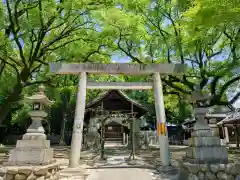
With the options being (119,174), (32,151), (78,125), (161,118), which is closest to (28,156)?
(32,151)

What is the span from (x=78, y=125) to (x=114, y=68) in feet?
10.1

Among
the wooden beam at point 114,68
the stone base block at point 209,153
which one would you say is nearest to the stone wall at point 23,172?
the wooden beam at point 114,68

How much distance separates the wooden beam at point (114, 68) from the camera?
9844mm

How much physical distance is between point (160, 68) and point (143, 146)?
13929 millimetres

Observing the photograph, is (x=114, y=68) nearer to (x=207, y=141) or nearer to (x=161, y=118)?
(x=161, y=118)

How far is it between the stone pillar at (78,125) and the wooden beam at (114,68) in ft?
1.31

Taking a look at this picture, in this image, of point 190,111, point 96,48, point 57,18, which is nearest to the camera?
point 57,18

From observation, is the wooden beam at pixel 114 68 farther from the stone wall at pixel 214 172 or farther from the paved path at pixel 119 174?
the stone wall at pixel 214 172

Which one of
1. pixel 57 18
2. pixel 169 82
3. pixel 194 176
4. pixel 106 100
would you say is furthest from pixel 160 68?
pixel 106 100

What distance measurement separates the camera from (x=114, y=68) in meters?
10.0

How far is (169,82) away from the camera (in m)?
15.8

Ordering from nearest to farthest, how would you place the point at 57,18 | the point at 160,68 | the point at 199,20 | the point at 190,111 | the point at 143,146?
the point at 199,20
the point at 160,68
the point at 57,18
the point at 143,146
the point at 190,111

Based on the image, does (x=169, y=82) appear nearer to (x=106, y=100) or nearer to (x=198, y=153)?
(x=106, y=100)

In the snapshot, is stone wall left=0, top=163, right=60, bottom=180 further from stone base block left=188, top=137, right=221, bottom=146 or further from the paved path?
stone base block left=188, top=137, right=221, bottom=146
